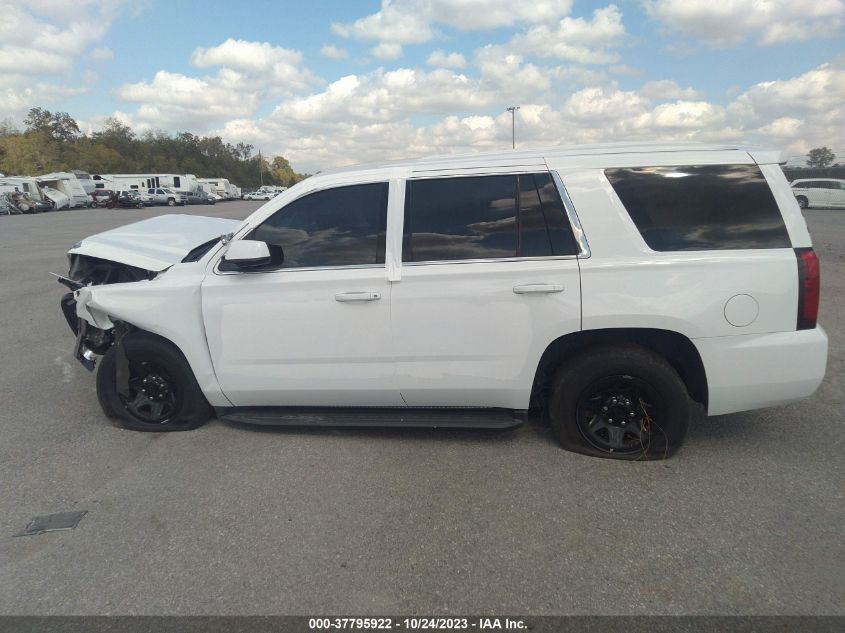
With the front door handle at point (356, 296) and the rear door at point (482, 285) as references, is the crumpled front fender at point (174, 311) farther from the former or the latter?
the rear door at point (482, 285)

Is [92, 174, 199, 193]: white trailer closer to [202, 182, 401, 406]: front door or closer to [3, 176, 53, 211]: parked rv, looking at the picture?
[3, 176, 53, 211]: parked rv

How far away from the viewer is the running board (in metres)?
3.65

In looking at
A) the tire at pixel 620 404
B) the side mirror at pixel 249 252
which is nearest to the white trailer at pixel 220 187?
the side mirror at pixel 249 252

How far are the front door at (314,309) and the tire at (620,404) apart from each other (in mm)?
1117

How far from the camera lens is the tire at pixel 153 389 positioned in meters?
4.04

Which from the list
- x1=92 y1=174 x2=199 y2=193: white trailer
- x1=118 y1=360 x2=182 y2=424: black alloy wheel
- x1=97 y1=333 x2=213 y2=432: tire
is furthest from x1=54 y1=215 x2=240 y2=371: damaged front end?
x1=92 y1=174 x2=199 y2=193: white trailer

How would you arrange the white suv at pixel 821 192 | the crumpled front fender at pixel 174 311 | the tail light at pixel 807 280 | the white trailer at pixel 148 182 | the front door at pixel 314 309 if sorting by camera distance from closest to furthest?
the tail light at pixel 807 280, the front door at pixel 314 309, the crumpled front fender at pixel 174 311, the white suv at pixel 821 192, the white trailer at pixel 148 182

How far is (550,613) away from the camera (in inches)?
94.0

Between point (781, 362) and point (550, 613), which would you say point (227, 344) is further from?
point (781, 362)

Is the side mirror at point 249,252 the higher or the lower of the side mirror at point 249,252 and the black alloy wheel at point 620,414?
the higher

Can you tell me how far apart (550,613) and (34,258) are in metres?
15.9

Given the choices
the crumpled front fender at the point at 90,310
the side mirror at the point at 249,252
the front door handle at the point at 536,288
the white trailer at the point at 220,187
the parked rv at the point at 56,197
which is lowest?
the crumpled front fender at the point at 90,310

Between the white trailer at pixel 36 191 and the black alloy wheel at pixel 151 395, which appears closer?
the black alloy wheel at pixel 151 395

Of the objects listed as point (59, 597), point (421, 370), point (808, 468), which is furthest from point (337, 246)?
point (808, 468)
